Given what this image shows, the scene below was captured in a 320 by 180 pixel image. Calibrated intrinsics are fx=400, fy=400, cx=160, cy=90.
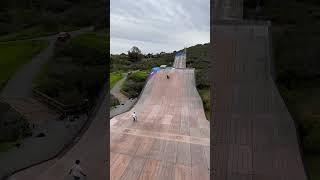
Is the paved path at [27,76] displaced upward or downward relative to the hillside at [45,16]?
downward

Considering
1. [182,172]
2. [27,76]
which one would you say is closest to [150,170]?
[182,172]

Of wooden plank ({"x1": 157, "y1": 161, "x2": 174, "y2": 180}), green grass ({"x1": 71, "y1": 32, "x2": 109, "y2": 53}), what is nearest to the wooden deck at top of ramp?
wooden plank ({"x1": 157, "y1": 161, "x2": 174, "y2": 180})

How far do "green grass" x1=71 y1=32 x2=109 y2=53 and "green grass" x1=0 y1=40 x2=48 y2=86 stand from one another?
831mm

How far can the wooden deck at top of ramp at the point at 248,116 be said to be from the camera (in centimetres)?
777

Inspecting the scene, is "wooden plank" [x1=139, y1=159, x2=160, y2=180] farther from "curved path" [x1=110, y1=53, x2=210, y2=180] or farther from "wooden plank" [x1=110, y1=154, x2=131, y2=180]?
"wooden plank" [x1=110, y1=154, x2=131, y2=180]

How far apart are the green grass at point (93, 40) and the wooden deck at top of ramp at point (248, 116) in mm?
2843

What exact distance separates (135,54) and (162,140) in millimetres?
30081

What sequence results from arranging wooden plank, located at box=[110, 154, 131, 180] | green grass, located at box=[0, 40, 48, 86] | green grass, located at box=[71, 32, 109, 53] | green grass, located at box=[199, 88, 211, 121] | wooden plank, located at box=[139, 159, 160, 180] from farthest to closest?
1. green grass, located at box=[199, 88, 211, 121]
2. green grass, located at box=[71, 32, 109, 53]
3. green grass, located at box=[0, 40, 48, 86]
4. wooden plank, located at box=[110, 154, 131, 180]
5. wooden plank, located at box=[139, 159, 160, 180]

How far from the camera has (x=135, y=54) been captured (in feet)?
133

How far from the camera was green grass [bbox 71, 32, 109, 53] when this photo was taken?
9984mm

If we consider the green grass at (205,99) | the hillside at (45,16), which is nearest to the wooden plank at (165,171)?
the hillside at (45,16)

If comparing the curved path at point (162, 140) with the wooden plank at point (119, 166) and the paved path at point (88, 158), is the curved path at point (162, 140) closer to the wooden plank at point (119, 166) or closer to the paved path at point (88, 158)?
the wooden plank at point (119, 166)

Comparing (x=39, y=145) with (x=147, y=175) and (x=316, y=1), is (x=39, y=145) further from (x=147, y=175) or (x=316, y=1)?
(x=316, y=1)

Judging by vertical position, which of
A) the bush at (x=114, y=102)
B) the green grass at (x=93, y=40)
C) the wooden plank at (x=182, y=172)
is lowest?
the wooden plank at (x=182, y=172)
